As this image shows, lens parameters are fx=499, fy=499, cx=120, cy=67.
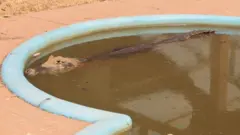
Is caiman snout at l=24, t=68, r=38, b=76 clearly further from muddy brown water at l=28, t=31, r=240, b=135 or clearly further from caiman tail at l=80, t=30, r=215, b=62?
caiman tail at l=80, t=30, r=215, b=62

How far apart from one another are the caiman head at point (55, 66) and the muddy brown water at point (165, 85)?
66 millimetres

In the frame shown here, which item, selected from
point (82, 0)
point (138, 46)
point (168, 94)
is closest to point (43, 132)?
point (168, 94)

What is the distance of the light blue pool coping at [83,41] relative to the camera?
2691 mm

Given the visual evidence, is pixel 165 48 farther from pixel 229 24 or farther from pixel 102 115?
pixel 102 115

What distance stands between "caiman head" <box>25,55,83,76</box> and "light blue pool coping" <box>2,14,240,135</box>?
10 centimetres

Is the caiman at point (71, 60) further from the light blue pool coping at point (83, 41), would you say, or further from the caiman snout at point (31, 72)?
the light blue pool coping at point (83, 41)

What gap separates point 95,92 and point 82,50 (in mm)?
789

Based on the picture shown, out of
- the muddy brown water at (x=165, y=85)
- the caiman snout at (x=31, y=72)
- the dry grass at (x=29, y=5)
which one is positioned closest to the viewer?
the muddy brown water at (x=165, y=85)

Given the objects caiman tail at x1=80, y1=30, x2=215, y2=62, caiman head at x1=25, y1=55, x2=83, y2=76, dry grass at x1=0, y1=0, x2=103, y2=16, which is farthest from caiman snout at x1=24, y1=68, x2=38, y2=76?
dry grass at x1=0, y1=0, x2=103, y2=16

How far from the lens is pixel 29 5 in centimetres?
505

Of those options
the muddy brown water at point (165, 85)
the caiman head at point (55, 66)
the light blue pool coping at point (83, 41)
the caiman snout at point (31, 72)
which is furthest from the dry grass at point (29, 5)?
the caiman snout at point (31, 72)

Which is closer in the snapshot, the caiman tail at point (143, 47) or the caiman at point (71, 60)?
the caiman at point (71, 60)

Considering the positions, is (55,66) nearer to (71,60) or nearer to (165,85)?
(71,60)

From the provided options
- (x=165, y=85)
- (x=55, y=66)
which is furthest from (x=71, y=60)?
(x=165, y=85)
